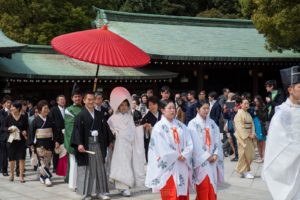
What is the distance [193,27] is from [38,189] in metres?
16.6

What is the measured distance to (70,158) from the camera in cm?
834

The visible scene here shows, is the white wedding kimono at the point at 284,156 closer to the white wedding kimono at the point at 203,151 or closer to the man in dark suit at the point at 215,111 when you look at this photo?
the white wedding kimono at the point at 203,151

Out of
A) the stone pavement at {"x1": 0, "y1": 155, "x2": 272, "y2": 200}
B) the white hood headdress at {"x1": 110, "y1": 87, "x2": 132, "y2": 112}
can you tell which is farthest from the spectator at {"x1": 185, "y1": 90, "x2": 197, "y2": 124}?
the white hood headdress at {"x1": 110, "y1": 87, "x2": 132, "y2": 112}

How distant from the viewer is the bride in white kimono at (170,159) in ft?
19.1

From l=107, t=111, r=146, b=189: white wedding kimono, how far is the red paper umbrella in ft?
4.12

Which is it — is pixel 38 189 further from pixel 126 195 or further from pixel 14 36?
pixel 14 36

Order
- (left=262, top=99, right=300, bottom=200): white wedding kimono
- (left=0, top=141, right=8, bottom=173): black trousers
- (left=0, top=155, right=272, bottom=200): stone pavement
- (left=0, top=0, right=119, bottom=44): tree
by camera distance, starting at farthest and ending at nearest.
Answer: (left=0, top=0, right=119, bottom=44): tree, (left=0, top=141, right=8, bottom=173): black trousers, (left=0, top=155, right=272, bottom=200): stone pavement, (left=262, top=99, right=300, bottom=200): white wedding kimono

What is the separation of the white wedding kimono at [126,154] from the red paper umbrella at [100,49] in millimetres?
1255

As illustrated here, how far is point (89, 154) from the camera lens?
7.33m

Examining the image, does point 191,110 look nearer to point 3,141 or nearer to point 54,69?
point 3,141

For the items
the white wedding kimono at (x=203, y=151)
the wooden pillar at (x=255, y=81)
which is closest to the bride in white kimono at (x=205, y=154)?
the white wedding kimono at (x=203, y=151)

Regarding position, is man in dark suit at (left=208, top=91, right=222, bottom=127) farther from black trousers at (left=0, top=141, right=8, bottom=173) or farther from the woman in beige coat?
black trousers at (left=0, top=141, right=8, bottom=173)

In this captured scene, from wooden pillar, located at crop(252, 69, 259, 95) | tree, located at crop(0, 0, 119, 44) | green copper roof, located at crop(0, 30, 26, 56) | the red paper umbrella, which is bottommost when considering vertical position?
the red paper umbrella

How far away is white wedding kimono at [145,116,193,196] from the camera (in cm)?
582
